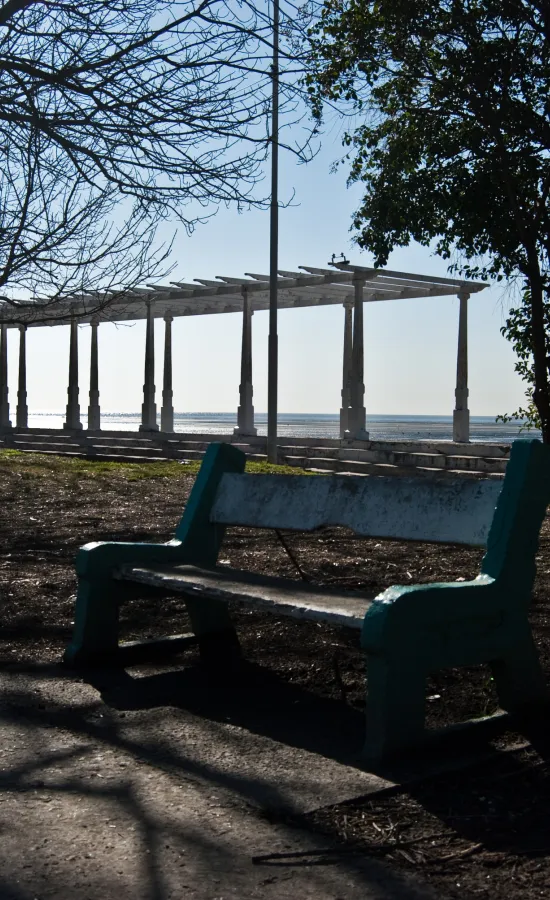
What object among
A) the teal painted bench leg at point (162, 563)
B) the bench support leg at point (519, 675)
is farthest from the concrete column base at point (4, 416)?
the bench support leg at point (519, 675)

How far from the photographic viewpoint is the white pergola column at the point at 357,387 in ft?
82.4

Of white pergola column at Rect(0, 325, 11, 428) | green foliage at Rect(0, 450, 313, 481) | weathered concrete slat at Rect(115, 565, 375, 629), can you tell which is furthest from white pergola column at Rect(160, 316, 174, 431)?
weathered concrete slat at Rect(115, 565, 375, 629)

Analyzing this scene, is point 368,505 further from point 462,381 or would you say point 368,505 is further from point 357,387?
point 462,381

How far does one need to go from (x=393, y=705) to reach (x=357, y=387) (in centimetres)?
2261

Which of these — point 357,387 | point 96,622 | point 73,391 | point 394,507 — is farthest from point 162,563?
point 73,391

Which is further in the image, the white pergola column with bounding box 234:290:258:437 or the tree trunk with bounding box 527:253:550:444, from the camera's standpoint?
the white pergola column with bounding box 234:290:258:437

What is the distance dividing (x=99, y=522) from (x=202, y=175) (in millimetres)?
3269

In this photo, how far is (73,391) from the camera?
3459 cm

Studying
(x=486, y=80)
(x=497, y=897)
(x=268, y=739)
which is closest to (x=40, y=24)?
(x=486, y=80)

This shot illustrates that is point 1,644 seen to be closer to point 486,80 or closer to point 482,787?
point 482,787

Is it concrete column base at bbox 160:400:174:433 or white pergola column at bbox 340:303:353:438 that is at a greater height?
white pergola column at bbox 340:303:353:438

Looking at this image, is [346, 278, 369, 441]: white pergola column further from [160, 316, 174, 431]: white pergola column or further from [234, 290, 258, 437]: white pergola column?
[160, 316, 174, 431]: white pergola column

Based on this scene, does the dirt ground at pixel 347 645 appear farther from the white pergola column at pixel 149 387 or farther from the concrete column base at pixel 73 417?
the concrete column base at pixel 73 417

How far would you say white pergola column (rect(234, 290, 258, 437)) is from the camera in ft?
93.4
